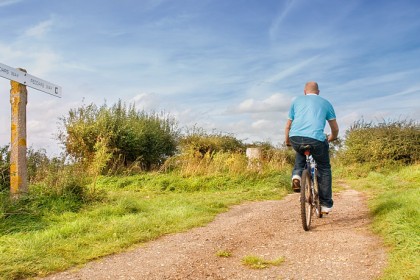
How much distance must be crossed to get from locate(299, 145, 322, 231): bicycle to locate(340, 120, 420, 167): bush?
36.8 ft

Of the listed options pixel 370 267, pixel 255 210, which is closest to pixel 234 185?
pixel 255 210

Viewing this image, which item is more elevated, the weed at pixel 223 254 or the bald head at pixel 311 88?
the bald head at pixel 311 88

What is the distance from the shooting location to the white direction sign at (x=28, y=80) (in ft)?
25.4

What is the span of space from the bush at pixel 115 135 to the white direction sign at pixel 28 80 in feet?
21.0

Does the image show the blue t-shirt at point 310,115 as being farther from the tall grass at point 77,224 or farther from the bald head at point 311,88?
the tall grass at point 77,224

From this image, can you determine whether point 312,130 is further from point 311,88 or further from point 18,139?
point 18,139

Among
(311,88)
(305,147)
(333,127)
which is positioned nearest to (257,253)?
(305,147)

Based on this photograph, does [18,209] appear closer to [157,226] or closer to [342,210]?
[157,226]

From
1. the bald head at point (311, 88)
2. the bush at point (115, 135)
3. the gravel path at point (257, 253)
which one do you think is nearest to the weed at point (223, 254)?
the gravel path at point (257, 253)

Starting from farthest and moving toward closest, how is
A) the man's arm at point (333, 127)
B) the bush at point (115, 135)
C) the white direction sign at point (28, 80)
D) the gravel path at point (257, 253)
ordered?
the bush at point (115, 135), the white direction sign at point (28, 80), the man's arm at point (333, 127), the gravel path at point (257, 253)

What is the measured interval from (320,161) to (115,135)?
11302 mm

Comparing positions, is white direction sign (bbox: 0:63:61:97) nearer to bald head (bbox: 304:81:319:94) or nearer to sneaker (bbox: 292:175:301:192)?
bald head (bbox: 304:81:319:94)

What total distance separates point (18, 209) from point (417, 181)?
35.9 feet

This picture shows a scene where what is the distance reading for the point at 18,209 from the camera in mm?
7109
